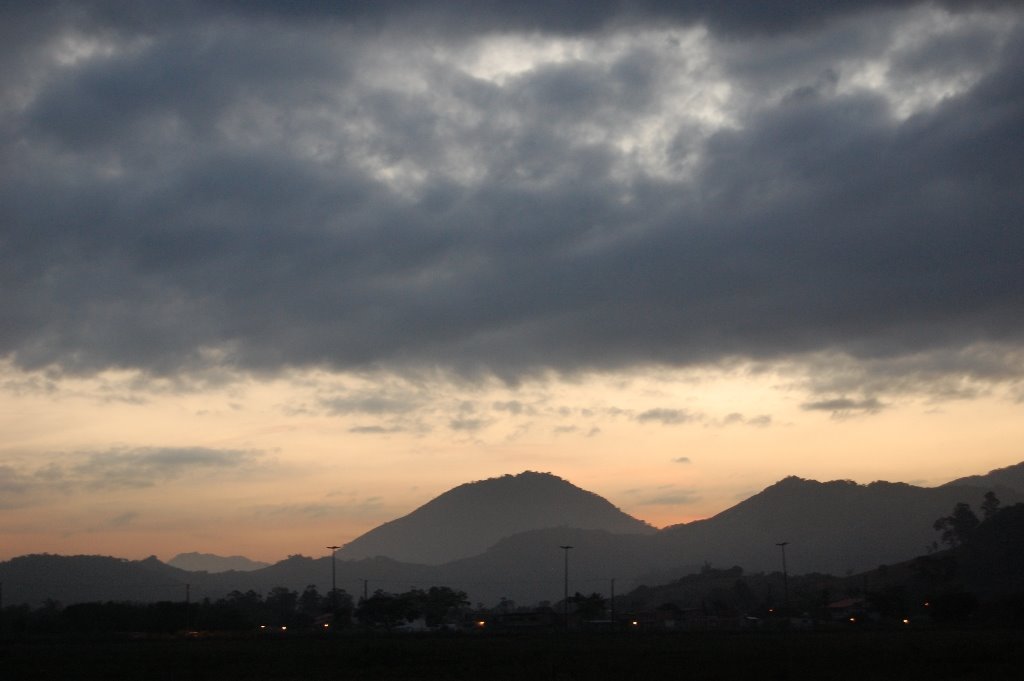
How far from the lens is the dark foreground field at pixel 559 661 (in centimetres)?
4928

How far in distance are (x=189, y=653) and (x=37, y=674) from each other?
17.5 metres

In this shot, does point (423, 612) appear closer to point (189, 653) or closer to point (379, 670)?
point (189, 653)

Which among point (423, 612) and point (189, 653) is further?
point (423, 612)

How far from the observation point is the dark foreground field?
49.3 m

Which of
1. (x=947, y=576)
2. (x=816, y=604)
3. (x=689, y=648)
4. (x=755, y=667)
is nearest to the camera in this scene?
(x=755, y=667)

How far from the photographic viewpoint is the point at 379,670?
55.9 meters

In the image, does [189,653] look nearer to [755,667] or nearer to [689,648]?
[689,648]

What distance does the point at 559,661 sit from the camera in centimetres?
5772

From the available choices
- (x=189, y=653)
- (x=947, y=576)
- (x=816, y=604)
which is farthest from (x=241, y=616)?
(x=947, y=576)

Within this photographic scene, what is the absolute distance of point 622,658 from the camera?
5981cm

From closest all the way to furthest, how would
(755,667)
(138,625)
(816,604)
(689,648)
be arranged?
(755,667)
(689,648)
(138,625)
(816,604)

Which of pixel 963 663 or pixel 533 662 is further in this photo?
pixel 533 662

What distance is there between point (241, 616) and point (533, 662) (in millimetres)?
83918

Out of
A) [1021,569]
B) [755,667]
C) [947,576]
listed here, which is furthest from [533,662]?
[1021,569]
